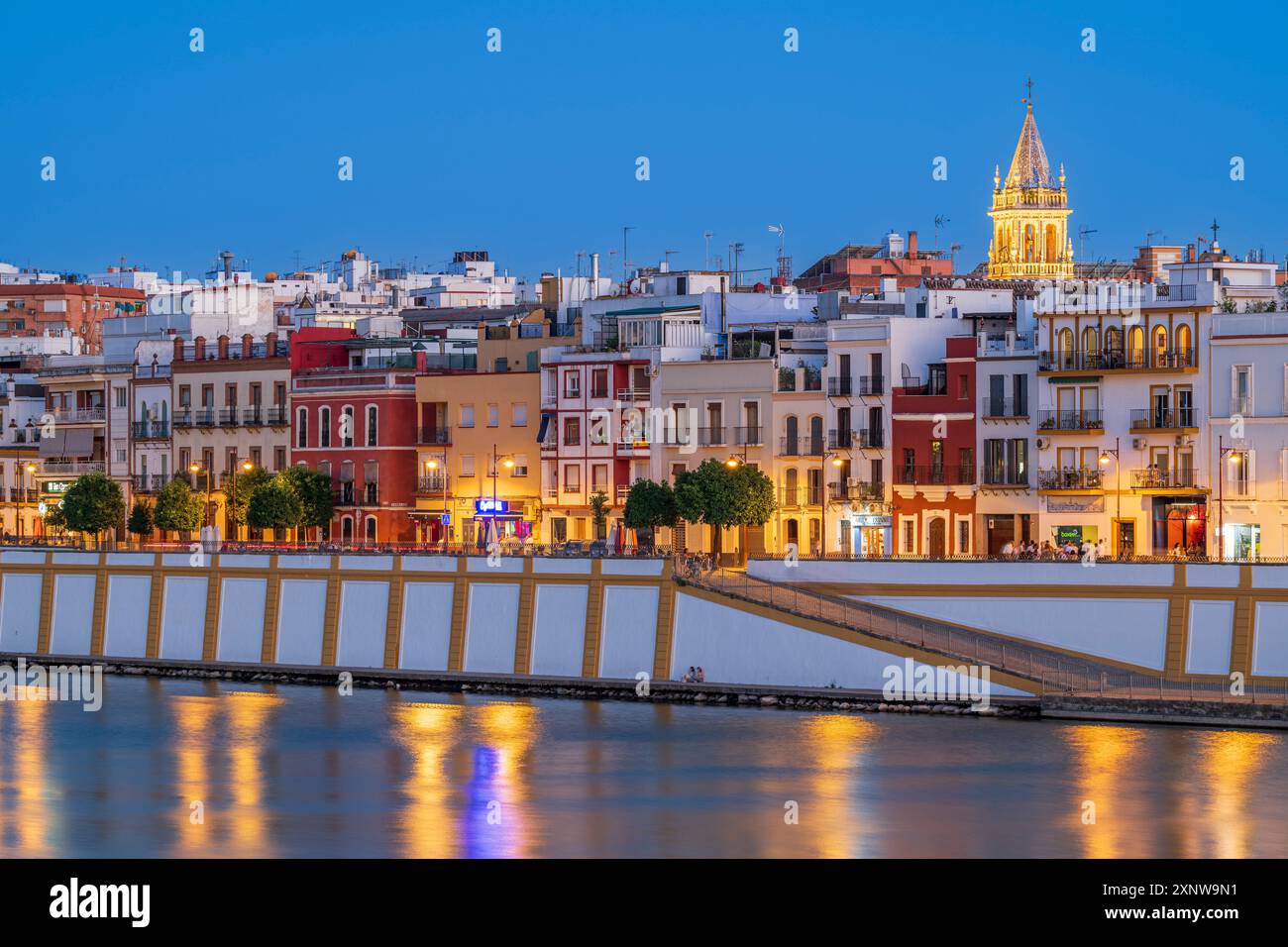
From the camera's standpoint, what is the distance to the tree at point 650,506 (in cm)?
7194

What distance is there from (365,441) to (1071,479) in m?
23.9

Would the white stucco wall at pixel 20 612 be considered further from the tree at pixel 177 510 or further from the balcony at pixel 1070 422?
the balcony at pixel 1070 422

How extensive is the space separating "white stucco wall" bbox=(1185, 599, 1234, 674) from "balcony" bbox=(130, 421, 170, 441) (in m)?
40.4

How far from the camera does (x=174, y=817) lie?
1982 inches

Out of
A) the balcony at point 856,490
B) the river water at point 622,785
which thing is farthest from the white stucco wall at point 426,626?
the balcony at point 856,490

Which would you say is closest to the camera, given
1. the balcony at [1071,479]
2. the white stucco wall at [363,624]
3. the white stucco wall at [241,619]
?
the balcony at [1071,479]

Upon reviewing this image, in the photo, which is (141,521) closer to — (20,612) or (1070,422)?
(20,612)

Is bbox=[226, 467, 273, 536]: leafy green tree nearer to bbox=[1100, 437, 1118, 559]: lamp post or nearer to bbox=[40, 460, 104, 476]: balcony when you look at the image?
bbox=[40, 460, 104, 476]: balcony

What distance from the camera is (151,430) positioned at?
8956 centimetres

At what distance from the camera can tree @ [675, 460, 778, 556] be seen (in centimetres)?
7031

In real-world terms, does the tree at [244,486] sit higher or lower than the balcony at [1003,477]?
lower

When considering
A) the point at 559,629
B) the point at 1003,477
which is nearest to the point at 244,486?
the point at 559,629

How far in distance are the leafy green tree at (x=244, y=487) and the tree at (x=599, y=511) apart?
11774mm
